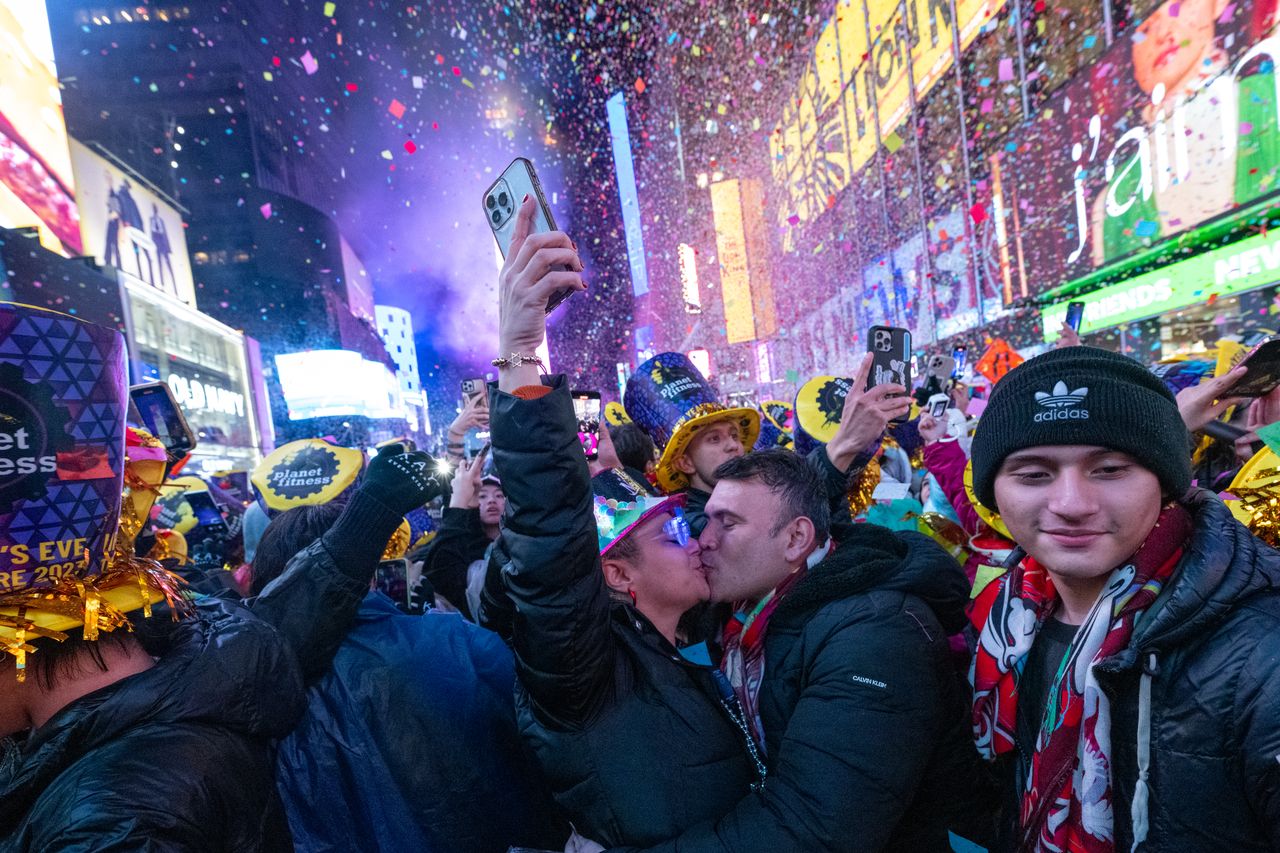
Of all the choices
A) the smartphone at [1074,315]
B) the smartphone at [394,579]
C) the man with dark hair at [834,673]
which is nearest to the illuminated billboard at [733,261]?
the smartphone at [1074,315]

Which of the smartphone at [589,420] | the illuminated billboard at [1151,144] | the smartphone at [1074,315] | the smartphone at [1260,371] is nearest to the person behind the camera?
the smartphone at [1260,371]

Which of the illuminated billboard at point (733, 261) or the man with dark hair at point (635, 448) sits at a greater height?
the illuminated billboard at point (733, 261)

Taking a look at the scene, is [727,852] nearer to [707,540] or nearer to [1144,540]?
[707,540]

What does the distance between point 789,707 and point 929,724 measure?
0.35 m

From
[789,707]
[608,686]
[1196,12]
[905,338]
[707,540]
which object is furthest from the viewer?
[1196,12]

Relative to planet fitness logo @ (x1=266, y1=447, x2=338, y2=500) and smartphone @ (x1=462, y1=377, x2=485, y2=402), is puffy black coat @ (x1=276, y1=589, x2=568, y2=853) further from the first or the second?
smartphone @ (x1=462, y1=377, x2=485, y2=402)

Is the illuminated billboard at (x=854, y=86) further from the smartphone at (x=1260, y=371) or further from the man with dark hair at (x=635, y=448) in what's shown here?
the smartphone at (x=1260, y=371)

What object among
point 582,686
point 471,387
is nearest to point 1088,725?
point 582,686

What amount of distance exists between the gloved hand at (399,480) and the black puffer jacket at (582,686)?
0.78 m

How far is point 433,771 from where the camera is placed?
6.24ft

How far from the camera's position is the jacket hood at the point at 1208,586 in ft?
3.92

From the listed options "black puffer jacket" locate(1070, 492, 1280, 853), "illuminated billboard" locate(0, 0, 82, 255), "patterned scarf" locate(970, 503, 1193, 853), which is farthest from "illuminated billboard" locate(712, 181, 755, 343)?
"black puffer jacket" locate(1070, 492, 1280, 853)

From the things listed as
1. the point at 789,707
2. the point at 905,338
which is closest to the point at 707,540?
the point at 789,707

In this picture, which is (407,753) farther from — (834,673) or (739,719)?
(834,673)
